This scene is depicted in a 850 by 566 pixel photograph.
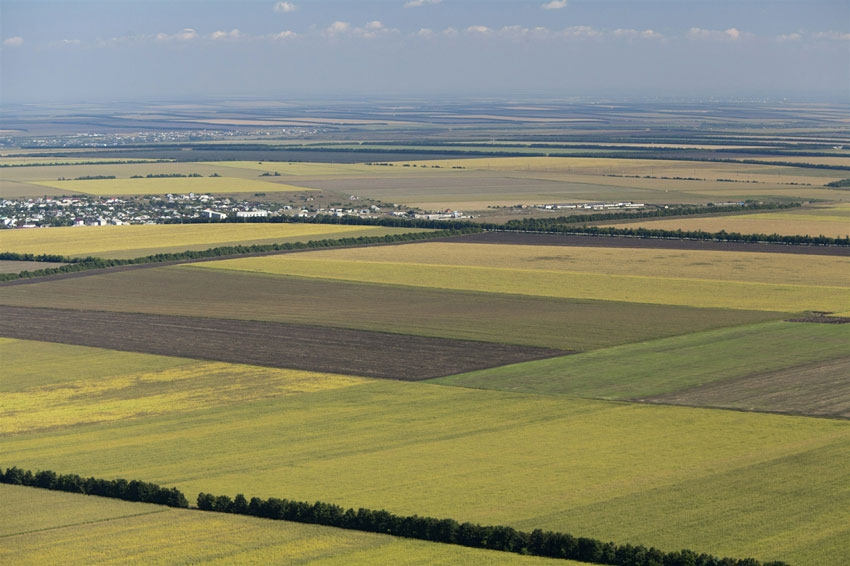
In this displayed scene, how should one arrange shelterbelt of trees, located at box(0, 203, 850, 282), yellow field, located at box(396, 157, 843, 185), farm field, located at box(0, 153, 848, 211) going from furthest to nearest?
yellow field, located at box(396, 157, 843, 185)
farm field, located at box(0, 153, 848, 211)
shelterbelt of trees, located at box(0, 203, 850, 282)

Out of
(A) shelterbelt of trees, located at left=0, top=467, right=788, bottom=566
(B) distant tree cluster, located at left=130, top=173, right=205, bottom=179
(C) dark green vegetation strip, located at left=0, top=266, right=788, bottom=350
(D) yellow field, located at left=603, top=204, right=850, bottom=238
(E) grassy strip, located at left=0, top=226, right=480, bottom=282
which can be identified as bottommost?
(B) distant tree cluster, located at left=130, top=173, right=205, bottom=179

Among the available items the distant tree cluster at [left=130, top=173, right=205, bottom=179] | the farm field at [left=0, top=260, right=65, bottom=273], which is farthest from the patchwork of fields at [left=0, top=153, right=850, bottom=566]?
the distant tree cluster at [left=130, top=173, right=205, bottom=179]

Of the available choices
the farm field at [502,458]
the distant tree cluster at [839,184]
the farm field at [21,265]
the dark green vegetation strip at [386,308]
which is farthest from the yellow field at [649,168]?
the farm field at [502,458]

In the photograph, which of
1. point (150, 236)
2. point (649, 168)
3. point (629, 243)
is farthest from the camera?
point (649, 168)

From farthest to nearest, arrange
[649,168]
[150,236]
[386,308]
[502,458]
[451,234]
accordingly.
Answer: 1. [649,168]
2. [451,234]
3. [150,236]
4. [386,308]
5. [502,458]

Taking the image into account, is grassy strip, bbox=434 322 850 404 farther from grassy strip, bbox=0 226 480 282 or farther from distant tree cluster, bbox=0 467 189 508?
grassy strip, bbox=0 226 480 282

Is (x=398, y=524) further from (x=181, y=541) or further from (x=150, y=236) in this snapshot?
(x=150, y=236)

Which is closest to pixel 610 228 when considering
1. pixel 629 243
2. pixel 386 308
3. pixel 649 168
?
pixel 629 243
